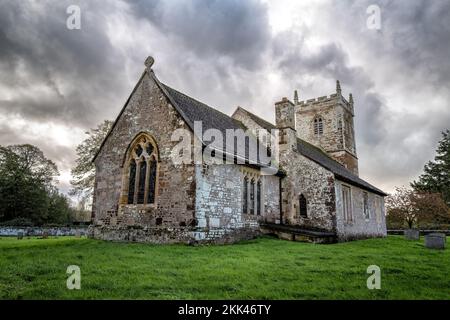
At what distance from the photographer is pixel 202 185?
523 inches

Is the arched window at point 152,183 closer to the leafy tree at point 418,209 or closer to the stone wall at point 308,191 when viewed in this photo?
the stone wall at point 308,191

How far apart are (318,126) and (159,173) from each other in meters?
22.5

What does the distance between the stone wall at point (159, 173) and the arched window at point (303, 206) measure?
341 inches

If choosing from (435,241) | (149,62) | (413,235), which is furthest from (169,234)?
(413,235)

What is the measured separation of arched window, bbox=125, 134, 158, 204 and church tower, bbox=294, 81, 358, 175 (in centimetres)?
2140

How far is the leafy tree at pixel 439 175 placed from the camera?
165ft

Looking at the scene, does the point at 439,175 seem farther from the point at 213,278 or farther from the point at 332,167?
the point at 213,278

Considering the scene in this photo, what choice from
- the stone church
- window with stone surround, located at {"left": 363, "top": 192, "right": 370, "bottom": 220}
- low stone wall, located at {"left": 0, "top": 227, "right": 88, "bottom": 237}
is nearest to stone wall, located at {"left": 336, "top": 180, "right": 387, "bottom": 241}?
the stone church

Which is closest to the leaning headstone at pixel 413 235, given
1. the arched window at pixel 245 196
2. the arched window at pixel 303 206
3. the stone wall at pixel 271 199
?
the arched window at pixel 303 206

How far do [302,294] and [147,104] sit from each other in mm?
12638

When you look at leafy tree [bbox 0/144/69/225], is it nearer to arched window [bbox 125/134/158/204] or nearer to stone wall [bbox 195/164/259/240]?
arched window [bbox 125/134/158/204]
